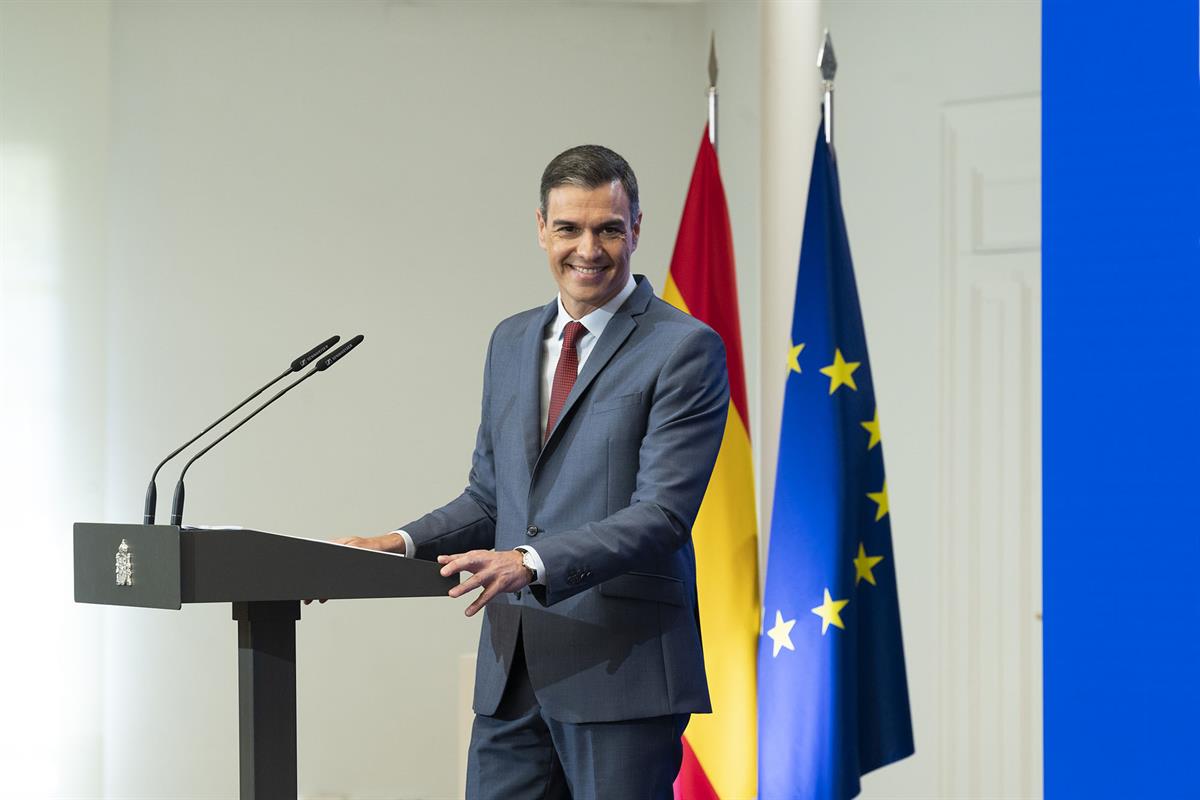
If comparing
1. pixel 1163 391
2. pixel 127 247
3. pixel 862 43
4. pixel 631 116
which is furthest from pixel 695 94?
pixel 1163 391

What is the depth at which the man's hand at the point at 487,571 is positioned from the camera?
1660mm

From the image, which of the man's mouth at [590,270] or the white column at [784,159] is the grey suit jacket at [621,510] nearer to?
the man's mouth at [590,270]

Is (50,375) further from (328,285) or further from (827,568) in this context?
(827,568)

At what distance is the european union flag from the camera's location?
2.96 m

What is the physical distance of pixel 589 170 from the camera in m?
1.96

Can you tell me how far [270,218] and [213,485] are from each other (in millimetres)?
948

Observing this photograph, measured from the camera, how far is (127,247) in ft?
15.0

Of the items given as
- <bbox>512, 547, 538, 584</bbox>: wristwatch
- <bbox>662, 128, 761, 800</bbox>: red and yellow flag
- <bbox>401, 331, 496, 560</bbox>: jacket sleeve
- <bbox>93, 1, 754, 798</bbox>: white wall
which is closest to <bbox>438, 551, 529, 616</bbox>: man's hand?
<bbox>512, 547, 538, 584</bbox>: wristwatch

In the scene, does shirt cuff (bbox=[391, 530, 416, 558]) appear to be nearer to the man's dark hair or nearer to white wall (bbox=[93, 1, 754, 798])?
the man's dark hair

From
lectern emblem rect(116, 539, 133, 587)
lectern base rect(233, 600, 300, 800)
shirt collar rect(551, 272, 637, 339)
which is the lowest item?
lectern base rect(233, 600, 300, 800)

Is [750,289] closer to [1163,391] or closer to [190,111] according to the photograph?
[190,111]

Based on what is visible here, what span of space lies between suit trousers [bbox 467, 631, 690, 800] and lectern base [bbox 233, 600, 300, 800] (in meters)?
0.33

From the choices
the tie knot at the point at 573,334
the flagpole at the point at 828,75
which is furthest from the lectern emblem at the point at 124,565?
the flagpole at the point at 828,75

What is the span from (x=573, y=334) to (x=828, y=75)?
1.41 metres
